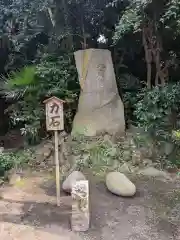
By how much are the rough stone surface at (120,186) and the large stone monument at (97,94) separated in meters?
1.82

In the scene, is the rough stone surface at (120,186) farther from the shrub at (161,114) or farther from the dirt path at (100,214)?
the shrub at (161,114)

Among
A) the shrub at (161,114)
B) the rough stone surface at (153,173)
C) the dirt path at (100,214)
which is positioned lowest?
the dirt path at (100,214)

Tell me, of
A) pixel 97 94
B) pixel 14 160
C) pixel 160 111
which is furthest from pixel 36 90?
pixel 160 111

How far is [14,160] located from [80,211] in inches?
106

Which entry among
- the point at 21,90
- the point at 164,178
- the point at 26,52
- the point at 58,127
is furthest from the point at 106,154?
the point at 26,52

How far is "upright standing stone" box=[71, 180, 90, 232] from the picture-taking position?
3.59 metres

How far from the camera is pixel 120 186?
440cm

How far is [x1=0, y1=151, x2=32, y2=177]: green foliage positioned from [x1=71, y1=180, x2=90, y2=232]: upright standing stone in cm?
228

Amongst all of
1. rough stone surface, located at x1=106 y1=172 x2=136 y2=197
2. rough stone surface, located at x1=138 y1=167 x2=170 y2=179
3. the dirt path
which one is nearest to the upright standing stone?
the dirt path

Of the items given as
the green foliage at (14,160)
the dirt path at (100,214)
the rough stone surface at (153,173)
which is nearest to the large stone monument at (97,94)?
the green foliage at (14,160)

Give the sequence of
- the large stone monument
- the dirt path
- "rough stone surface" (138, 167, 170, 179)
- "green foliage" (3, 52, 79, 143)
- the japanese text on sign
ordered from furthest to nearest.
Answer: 1. "green foliage" (3, 52, 79, 143)
2. the large stone monument
3. "rough stone surface" (138, 167, 170, 179)
4. the japanese text on sign
5. the dirt path

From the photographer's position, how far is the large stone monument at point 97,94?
6316mm

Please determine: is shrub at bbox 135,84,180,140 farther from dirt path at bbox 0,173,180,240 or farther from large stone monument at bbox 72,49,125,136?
dirt path at bbox 0,173,180,240

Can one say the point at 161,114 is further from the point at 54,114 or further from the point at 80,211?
the point at 80,211
